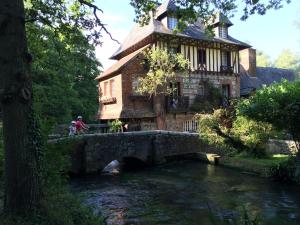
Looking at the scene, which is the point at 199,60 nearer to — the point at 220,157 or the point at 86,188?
the point at 220,157

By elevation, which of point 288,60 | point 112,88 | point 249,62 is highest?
point 288,60

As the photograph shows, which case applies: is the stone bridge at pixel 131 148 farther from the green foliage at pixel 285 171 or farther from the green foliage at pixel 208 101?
the green foliage at pixel 285 171

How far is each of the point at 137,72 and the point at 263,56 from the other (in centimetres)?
6556

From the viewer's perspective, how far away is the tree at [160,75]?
23.9 m

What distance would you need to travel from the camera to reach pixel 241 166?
17.2m

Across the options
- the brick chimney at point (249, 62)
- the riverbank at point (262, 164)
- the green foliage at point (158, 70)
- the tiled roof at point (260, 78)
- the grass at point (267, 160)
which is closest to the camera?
the riverbank at point (262, 164)

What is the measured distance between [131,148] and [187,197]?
7.65 meters

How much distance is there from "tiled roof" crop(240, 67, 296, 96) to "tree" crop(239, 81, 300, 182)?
15469 millimetres

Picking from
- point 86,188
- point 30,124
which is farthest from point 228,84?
point 30,124

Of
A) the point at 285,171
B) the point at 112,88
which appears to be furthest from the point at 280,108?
the point at 112,88

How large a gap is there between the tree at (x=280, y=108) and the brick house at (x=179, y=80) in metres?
10.1

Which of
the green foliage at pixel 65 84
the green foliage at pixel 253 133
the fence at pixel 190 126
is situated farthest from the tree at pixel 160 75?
the green foliage at pixel 253 133

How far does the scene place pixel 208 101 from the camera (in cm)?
2719

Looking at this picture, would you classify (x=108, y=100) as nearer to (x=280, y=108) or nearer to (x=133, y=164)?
(x=133, y=164)
